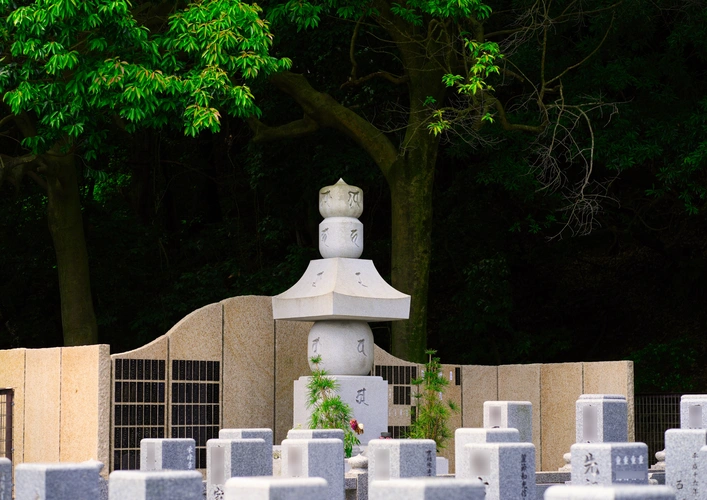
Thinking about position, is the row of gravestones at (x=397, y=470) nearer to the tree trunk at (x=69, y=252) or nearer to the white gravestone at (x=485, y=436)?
the white gravestone at (x=485, y=436)

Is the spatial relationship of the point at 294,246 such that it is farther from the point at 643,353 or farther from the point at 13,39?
the point at 13,39

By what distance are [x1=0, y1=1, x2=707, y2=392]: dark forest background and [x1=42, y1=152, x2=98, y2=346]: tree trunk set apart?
253 centimetres

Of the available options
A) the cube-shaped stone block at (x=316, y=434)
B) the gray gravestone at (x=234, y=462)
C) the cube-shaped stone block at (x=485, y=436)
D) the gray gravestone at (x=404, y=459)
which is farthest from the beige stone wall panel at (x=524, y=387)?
the gray gravestone at (x=234, y=462)

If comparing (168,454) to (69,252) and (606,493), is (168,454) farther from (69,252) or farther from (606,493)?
(69,252)

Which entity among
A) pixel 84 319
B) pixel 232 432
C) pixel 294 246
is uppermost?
pixel 294 246

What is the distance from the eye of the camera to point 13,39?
13.9m

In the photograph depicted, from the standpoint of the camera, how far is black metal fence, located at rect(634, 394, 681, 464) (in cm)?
1827

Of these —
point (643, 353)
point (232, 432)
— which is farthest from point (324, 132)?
point (232, 432)

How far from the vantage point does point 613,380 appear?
55.8 ft

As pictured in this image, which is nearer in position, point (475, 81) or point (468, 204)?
point (475, 81)

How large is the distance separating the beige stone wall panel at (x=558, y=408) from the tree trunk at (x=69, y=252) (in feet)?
24.1

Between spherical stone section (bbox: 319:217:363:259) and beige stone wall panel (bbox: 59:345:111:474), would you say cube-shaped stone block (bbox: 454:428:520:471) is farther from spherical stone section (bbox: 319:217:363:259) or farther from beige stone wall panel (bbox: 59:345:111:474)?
spherical stone section (bbox: 319:217:363:259)

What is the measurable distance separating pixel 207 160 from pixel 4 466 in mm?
19485

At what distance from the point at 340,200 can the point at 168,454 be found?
22.3 feet
